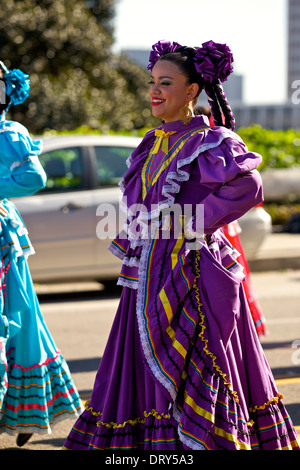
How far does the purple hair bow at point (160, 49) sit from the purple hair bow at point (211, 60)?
0.55 ft

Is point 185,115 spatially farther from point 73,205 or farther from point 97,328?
point 73,205

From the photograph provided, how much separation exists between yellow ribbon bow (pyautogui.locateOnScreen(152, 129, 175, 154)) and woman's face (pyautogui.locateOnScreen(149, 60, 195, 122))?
0.26 ft

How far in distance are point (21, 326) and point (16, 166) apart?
0.83m

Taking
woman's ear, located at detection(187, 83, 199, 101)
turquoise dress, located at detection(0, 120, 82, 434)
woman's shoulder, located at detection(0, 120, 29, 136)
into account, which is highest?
woman's ear, located at detection(187, 83, 199, 101)

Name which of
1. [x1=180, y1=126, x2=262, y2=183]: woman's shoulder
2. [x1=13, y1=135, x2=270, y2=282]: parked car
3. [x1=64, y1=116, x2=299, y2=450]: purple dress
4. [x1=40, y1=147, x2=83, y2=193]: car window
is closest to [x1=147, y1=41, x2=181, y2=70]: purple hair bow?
[x1=64, y1=116, x2=299, y2=450]: purple dress

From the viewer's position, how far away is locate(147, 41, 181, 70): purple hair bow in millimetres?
3580

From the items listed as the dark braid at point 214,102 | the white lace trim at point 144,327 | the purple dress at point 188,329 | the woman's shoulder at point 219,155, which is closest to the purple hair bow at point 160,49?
the dark braid at point 214,102

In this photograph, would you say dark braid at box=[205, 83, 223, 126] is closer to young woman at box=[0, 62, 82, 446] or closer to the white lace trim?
the white lace trim

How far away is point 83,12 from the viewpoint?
1008 inches

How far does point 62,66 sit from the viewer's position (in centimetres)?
2528

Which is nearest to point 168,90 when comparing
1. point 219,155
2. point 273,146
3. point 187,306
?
point 219,155

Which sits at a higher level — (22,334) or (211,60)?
(211,60)

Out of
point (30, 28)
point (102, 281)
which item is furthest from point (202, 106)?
point (30, 28)

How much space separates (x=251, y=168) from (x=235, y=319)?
605mm
